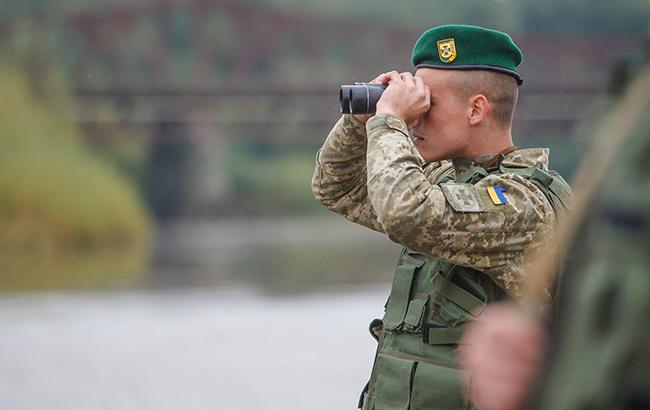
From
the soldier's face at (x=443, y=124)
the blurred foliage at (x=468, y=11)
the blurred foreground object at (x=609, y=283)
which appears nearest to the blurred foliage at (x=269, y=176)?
the blurred foliage at (x=468, y=11)

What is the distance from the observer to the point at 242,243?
586 inches

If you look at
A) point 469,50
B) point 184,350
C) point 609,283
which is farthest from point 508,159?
point 184,350

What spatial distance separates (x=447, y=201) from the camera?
1781 mm

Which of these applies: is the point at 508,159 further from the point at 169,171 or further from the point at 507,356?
the point at 169,171

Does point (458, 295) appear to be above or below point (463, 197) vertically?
below

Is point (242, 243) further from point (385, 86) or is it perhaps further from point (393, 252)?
point (385, 86)

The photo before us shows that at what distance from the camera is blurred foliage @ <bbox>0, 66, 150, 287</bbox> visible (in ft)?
39.7

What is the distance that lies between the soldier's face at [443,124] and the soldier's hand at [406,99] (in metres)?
0.02

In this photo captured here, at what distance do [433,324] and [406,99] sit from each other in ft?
1.24

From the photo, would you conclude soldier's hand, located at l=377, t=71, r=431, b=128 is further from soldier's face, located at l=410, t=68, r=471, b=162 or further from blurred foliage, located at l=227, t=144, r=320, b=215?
blurred foliage, located at l=227, t=144, r=320, b=215

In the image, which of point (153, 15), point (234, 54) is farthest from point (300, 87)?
point (153, 15)

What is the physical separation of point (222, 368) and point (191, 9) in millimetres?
7924

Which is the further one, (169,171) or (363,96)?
(169,171)

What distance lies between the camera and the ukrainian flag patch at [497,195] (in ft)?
5.96
